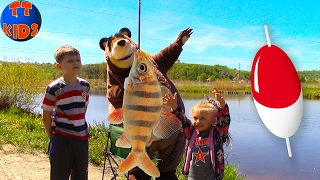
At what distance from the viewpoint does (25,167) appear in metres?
5.41

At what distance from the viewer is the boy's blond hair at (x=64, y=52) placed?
124 inches

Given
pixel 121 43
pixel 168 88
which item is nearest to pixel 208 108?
pixel 168 88

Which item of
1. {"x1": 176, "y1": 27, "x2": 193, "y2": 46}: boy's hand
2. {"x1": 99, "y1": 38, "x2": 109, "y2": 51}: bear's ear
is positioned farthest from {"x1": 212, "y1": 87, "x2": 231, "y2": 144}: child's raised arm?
{"x1": 99, "y1": 38, "x2": 109, "y2": 51}: bear's ear

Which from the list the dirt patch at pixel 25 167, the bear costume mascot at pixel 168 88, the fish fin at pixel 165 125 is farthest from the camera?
the dirt patch at pixel 25 167

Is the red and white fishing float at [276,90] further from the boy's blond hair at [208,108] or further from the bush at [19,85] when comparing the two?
the bush at [19,85]

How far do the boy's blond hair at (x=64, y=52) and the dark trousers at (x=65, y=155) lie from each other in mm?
658

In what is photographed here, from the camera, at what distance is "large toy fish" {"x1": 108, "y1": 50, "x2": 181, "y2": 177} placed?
154cm

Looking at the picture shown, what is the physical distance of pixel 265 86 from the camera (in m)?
3.17

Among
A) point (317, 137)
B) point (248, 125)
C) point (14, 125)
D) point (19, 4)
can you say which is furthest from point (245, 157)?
point (19, 4)

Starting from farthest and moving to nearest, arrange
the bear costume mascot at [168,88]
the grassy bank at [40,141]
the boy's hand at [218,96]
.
→ the grassy bank at [40,141] → the bear costume mascot at [168,88] → the boy's hand at [218,96]

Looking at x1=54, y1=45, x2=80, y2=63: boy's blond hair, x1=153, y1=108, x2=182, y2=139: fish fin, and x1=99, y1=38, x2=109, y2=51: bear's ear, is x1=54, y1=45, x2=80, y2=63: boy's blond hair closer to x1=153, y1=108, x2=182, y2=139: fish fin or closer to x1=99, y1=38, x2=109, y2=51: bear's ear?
x1=99, y1=38, x2=109, y2=51: bear's ear

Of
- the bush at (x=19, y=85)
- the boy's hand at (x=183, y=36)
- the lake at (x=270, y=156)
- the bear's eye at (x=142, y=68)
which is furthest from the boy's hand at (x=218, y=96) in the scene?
the bush at (x=19, y=85)

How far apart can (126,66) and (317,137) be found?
1006 centimetres

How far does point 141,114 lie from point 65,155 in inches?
74.2
